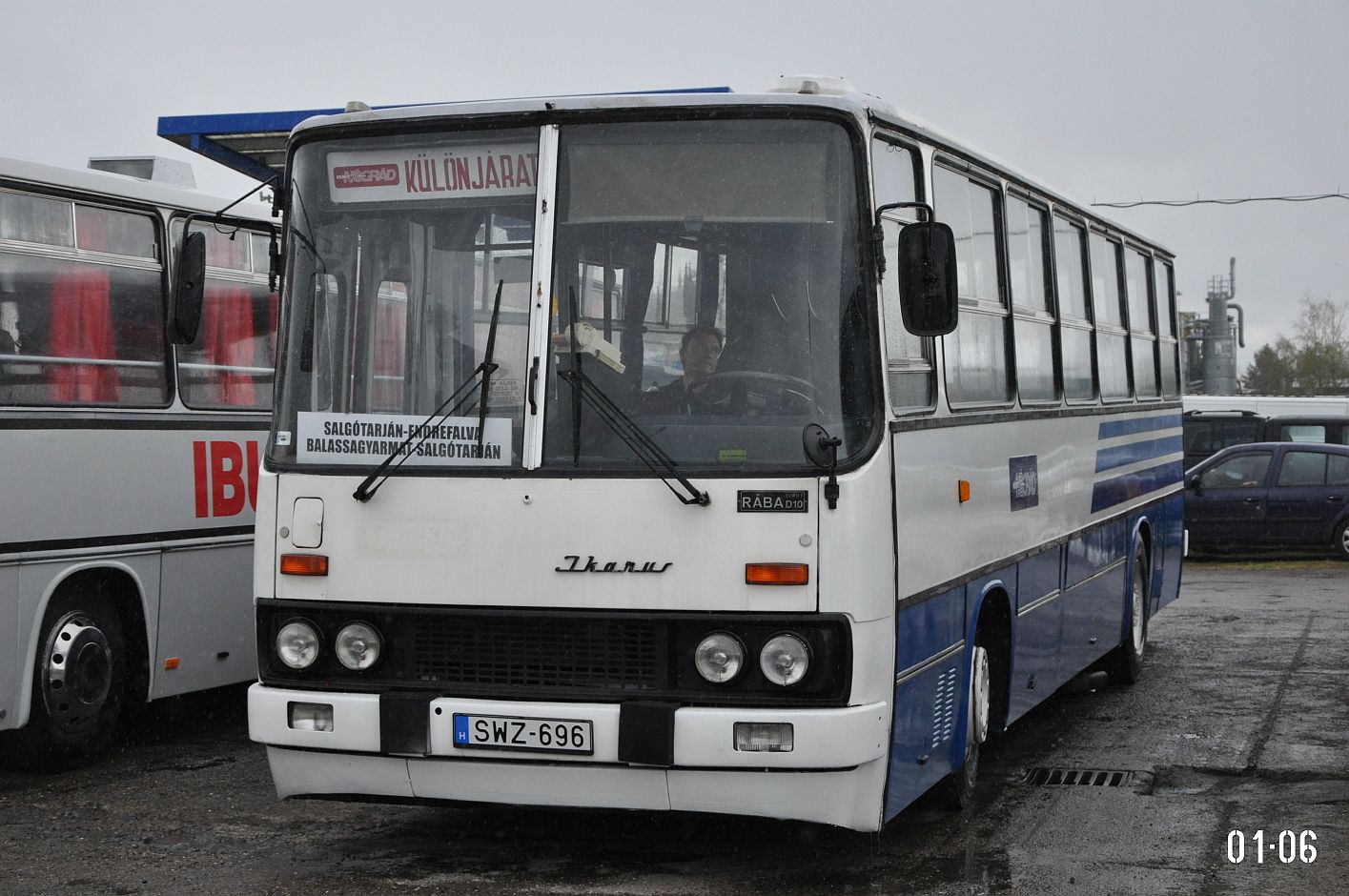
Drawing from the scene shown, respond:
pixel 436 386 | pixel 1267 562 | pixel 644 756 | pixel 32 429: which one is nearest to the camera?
pixel 644 756

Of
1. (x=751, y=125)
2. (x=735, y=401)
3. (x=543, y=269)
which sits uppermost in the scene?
(x=751, y=125)

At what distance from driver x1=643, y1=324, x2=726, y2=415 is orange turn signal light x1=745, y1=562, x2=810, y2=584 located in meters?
0.63

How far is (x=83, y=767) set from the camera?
31.9ft

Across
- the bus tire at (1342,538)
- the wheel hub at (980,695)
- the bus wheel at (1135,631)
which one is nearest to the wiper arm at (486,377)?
the wheel hub at (980,695)

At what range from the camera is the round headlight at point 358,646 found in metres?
6.77

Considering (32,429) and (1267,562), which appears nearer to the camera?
(32,429)

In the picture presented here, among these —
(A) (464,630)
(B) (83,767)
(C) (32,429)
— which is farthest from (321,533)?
(B) (83,767)

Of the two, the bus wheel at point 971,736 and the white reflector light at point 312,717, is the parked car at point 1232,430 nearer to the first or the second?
Answer: the bus wheel at point 971,736

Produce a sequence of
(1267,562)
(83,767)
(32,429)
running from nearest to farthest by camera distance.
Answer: (32,429)
(83,767)
(1267,562)

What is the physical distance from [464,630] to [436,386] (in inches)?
35.1

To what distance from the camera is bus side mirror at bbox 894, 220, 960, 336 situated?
6641mm

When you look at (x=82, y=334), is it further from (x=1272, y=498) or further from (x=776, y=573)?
(x=1272, y=498)

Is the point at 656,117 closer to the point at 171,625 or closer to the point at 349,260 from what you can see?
the point at 349,260
